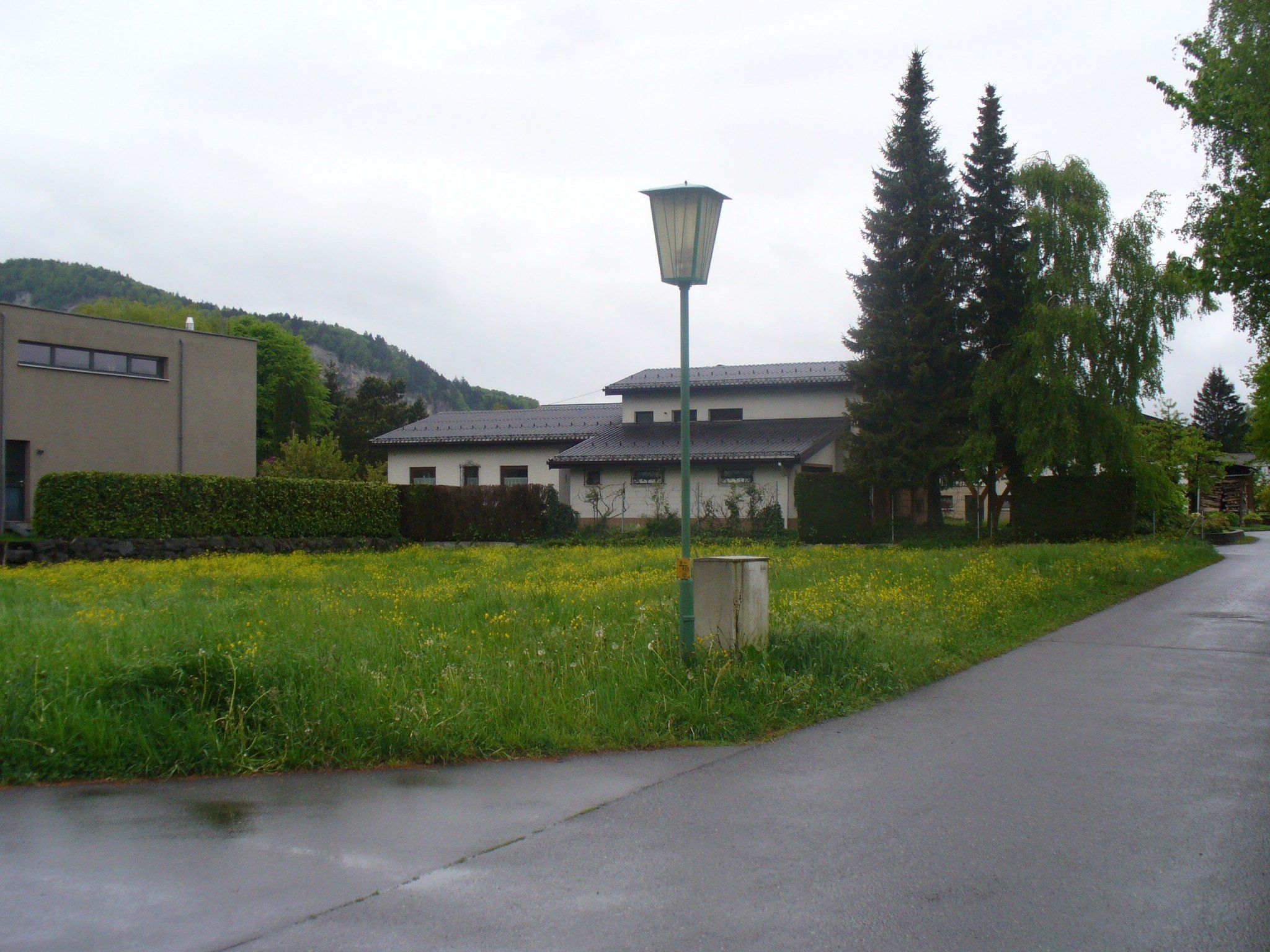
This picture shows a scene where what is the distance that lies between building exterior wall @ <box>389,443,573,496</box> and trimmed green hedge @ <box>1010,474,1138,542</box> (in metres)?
19.4

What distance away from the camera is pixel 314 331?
144750 millimetres

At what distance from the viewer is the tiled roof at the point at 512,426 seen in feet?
149

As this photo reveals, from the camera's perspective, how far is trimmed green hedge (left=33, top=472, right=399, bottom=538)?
2308 cm

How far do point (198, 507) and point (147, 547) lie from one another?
2.13 metres

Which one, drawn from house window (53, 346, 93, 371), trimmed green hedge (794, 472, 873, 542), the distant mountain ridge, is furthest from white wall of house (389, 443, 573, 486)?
the distant mountain ridge

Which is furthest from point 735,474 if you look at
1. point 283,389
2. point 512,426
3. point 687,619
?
point 283,389

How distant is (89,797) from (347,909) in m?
2.41

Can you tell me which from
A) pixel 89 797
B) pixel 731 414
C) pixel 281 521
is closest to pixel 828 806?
pixel 89 797

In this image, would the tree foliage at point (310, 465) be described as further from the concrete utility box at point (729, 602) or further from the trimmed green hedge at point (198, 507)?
the concrete utility box at point (729, 602)

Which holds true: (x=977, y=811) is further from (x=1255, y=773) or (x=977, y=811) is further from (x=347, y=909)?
(x=347, y=909)

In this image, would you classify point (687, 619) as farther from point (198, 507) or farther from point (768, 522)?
point (768, 522)

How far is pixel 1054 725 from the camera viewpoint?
7199 mm

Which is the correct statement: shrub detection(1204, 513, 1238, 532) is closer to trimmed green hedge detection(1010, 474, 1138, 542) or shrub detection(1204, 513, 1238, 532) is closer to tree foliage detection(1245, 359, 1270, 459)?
tree foliage detection(1245, 359, 1270, 459)

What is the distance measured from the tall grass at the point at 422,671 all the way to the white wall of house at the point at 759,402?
2841 cm
